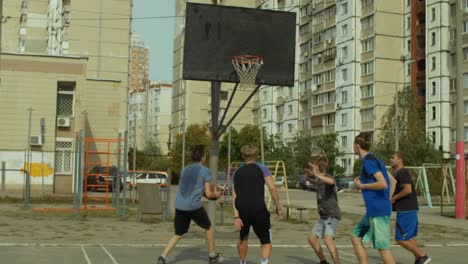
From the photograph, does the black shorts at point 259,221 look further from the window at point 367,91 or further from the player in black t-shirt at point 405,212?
the window at point 367,91

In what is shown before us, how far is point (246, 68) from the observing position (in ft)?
43.5

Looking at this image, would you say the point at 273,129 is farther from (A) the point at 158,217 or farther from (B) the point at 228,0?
(A) the point at 158,217

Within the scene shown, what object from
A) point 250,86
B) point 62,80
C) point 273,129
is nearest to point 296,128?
point 273,129

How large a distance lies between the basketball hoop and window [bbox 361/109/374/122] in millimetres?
58700

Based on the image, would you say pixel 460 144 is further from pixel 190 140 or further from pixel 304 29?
pixel 304 29

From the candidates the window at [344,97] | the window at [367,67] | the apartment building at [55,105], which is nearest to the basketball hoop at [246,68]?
the apartment building at [55,105]

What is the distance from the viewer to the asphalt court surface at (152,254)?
11000mm

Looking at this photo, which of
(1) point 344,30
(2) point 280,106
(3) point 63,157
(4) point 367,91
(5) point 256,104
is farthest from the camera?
(5) point 256,104

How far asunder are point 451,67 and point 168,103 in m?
96.7

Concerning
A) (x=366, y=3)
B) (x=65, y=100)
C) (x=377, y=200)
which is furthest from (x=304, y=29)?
(x=377, y=200)

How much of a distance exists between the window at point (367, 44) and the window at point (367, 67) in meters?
1.55

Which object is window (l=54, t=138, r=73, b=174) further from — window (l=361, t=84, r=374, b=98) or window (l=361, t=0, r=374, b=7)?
window (l=361, t=0, r=374, b=7)

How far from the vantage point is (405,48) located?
70750 mm

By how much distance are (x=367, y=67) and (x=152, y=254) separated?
6276 cm
